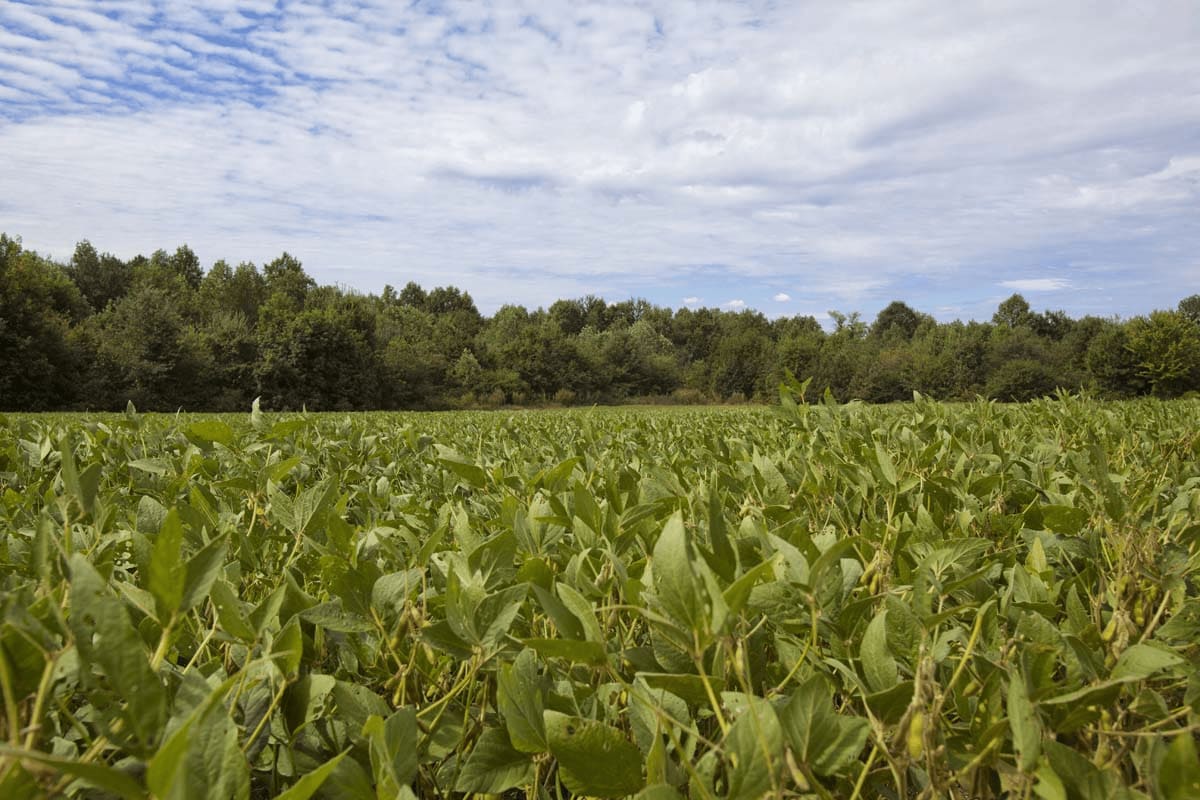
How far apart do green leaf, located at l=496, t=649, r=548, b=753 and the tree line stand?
1134 inches

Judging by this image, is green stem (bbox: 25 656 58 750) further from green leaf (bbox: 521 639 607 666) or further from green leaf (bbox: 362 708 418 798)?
green leaf (bbox: 521 639 607 666)

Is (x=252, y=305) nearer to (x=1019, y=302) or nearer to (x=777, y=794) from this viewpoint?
(x=777, y=794)

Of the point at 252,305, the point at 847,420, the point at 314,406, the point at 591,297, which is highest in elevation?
the point at 591,297

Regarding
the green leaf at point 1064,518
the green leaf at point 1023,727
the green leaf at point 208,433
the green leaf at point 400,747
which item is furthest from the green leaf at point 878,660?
the green leaf at point 208,433

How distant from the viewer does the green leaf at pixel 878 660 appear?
0.79 metres

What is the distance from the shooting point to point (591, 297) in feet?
356

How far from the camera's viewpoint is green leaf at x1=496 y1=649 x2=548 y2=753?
2.50 feet

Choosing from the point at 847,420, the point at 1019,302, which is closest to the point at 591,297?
the point at 1019,302

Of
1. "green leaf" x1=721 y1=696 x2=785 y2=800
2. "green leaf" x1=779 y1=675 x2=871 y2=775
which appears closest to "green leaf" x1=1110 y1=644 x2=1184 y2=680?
"green leaf" x1=779 y1=675 x2=871 y2=775

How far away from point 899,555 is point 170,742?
3.95ft

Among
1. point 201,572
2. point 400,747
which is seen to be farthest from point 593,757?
point 201,572

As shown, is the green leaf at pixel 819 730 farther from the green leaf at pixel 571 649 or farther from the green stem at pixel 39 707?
the green stem at pixel 39 707

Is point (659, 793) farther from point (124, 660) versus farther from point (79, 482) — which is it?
point (79, 482)

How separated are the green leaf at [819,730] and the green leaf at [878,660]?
8cm
